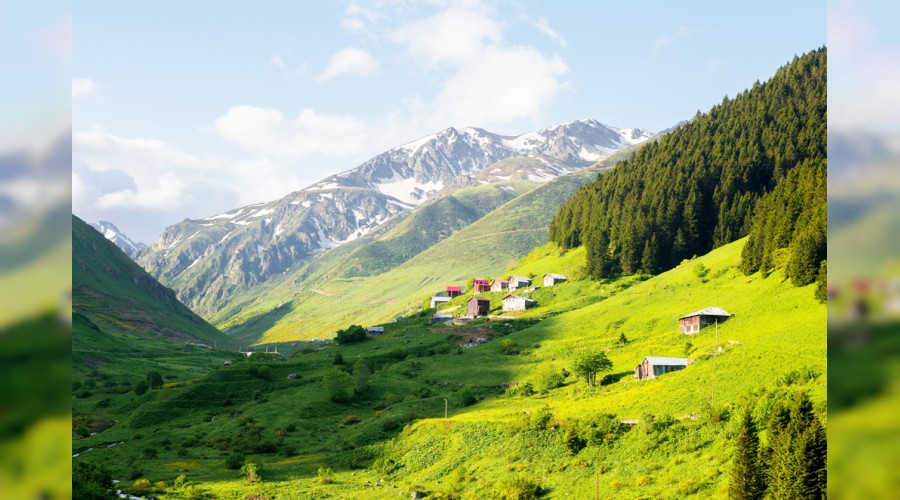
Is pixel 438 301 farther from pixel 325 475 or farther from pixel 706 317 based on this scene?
pixel 325 475

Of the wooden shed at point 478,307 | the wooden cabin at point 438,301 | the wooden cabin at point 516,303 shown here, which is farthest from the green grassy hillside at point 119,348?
the wooden cabin at point 516,303

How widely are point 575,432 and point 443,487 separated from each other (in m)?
11.4

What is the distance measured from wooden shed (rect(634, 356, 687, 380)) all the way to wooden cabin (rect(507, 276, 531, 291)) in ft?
255

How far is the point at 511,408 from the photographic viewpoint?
215 ft

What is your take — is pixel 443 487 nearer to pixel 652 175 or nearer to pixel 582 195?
pixel 652 175

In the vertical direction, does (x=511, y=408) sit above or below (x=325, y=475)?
above

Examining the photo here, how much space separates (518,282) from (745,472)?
10912 cm

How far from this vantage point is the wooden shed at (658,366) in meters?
62.8

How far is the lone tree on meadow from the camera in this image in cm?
6800

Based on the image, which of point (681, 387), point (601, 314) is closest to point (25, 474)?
point (681, 387)

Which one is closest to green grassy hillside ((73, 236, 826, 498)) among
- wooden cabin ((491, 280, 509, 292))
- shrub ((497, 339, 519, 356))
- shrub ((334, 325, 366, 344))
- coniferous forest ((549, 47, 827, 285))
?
shrub ((497, 339, 519, 356))

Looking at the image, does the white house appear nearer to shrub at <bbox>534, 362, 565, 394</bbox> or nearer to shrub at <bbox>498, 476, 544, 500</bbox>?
shrub at <bbox>534, 362, 565, 394</bbox>

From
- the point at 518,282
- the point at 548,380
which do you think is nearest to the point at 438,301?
the point at 518,282

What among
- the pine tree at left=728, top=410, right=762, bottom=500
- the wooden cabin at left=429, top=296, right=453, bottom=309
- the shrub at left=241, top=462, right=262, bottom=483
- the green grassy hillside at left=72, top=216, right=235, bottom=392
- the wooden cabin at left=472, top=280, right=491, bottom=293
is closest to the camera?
the pine tree at left=728, top=410, right=762, bottom=500
